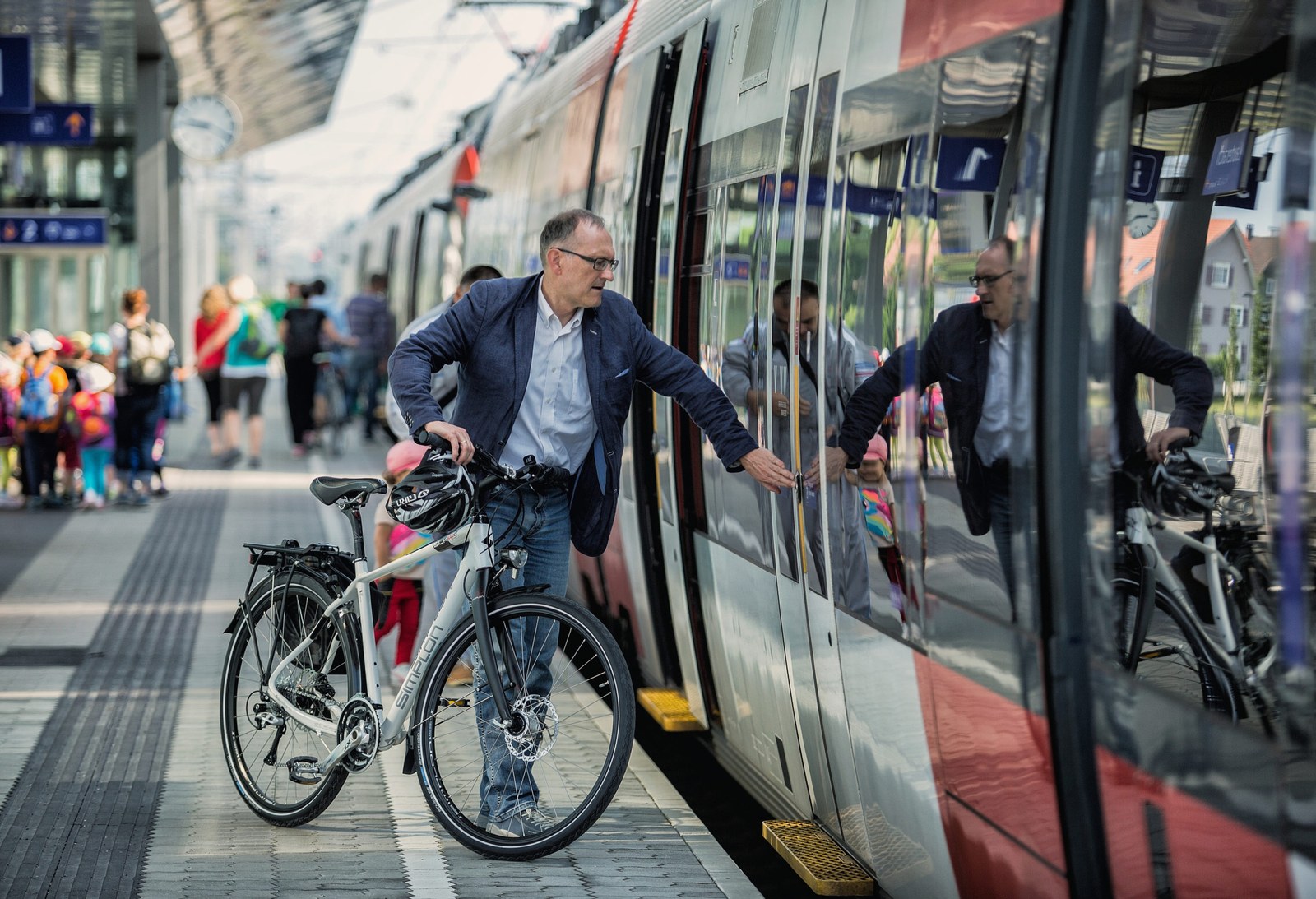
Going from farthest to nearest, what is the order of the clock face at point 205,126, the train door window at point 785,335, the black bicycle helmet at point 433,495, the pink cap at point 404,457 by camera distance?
the clock face at point 205,126 → the pink cap at point 404,457 → the black bicycle helmet at point 433,495 → the train door window at point 785,335

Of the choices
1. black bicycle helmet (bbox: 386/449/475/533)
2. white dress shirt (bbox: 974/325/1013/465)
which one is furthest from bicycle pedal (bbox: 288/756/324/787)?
white dress shirt (bbox: 974/325/1013/465)

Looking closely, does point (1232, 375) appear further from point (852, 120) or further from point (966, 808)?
point (852, 120)

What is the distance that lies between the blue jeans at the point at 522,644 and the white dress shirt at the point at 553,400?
135 millimetres

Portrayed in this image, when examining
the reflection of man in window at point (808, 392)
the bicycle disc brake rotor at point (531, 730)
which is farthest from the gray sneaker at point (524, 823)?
the reflection of man in window at point (808, 392)

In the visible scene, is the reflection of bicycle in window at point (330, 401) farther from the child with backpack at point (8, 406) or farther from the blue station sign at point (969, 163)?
the blue station sign at point (969, 163)

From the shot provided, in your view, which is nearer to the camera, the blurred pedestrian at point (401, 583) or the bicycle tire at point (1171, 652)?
the bicycle tire at point (1171, 652)

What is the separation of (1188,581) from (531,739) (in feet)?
7.50

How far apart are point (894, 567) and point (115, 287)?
23.1m

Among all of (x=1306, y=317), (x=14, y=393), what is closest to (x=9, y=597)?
(x=14, y=393)

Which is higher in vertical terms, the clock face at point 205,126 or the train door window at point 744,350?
the clock face at point 205,126

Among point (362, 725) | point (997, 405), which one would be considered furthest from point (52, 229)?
point (997, 405)

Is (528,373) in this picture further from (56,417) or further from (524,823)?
(56,417)

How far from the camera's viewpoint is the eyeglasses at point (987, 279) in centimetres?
330

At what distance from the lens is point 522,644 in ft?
16.0
